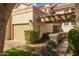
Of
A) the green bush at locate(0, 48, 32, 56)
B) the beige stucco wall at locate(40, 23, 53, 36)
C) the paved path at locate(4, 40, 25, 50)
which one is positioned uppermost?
the beige stucco wall at locate(40, 23, 53, 36)

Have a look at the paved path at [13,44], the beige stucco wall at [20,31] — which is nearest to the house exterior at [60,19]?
the beige stucco wall at [20,31]

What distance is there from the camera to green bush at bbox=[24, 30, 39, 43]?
2367mm

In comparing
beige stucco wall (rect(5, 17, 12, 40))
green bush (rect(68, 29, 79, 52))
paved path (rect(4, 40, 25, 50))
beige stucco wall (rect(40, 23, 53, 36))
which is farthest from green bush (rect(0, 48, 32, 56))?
green bush (rect(68, 29, 79, 52))

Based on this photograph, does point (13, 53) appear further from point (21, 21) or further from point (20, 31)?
point (21, 21)

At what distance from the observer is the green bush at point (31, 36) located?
237 centimetres

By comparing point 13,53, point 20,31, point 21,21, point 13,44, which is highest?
point 21,21

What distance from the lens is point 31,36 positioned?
7.84 ft

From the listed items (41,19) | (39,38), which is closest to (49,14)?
(41,19)

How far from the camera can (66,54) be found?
237 cm

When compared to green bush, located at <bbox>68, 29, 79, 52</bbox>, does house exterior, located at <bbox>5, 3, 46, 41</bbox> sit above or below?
above

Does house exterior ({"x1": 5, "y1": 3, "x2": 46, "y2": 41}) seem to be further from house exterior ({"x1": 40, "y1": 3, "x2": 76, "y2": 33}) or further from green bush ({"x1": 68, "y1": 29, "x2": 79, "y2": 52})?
green bush ({"x1": 68, "y1": 29, "x2": 79, "y2": 52})

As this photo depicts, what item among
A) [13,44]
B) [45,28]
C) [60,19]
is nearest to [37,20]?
[45,28]

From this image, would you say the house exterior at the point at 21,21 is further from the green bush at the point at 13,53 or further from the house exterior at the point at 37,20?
the green bush at the point at 13,53

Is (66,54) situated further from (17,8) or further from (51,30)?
(17,8)
